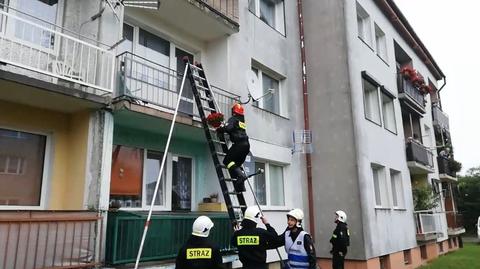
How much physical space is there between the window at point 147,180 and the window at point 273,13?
5.62 m

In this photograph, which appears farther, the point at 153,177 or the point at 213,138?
the point at 153,177

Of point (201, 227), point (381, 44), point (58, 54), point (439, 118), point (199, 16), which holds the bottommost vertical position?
point (201, 227)

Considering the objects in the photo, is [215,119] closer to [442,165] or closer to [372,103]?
[372,103]

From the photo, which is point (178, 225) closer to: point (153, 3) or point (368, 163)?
point (153, 3)

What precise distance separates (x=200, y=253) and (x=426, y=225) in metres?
14.4

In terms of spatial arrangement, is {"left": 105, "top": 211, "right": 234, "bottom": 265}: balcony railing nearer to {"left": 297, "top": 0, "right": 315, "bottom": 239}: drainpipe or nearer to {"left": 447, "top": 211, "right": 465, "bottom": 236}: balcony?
{"left": 297, "top": 0, "right": 315, "bottom": 239}: drainpipe

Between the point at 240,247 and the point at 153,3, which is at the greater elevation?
the point at 153,3

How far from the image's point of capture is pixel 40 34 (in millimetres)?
6812

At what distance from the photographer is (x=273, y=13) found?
1288 cm

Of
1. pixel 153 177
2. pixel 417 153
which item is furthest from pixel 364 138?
pixel 153 177

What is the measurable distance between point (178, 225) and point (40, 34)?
4.13 meters

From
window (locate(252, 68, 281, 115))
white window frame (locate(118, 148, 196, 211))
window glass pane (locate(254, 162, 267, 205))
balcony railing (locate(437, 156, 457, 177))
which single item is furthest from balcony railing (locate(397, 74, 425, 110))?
white window frame (locate(118, 148, 196, 211))

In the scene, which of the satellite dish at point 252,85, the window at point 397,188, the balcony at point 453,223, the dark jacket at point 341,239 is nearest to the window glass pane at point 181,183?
the satellite dish at point 252,85

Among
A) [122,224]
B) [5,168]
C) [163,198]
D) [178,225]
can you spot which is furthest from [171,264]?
[5,168]
